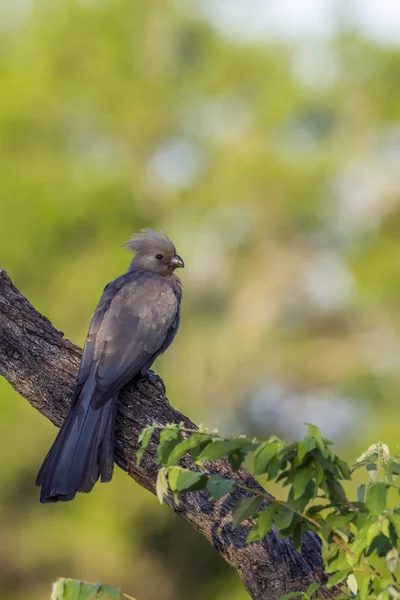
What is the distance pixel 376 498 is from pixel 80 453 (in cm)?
183

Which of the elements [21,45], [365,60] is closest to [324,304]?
[365,60]

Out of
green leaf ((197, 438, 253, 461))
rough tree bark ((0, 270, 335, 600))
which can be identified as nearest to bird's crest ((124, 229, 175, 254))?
rough tree bark ((0, 270, 335, 600))

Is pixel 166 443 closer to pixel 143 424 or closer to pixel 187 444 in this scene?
pixel 187 444

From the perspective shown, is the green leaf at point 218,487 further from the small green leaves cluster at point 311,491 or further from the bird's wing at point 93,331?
the bird's wing at point 93,331

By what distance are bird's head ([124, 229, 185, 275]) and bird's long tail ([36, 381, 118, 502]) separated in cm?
205

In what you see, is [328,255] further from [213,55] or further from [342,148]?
[213,55]

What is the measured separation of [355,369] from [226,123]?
5124 millimetres

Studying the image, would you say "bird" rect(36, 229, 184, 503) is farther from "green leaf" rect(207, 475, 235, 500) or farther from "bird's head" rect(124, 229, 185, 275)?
"green leaf" rect(207, 475, 235, 500)

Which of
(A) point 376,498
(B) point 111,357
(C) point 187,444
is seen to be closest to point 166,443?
(C) point 187,444

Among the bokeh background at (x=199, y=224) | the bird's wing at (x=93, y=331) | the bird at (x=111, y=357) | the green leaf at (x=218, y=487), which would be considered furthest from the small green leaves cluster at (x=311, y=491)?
the bokeh background at (x=199, y=224)

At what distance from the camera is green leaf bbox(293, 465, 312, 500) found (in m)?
2.70

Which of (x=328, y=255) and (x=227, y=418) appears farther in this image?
(x=328, y=255)

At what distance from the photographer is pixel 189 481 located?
2.76m

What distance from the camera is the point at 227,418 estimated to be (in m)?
14.7
